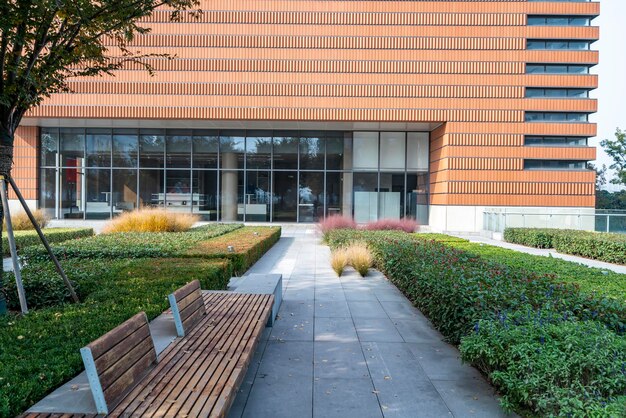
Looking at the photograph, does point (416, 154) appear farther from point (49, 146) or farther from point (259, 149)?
point (49, 146)

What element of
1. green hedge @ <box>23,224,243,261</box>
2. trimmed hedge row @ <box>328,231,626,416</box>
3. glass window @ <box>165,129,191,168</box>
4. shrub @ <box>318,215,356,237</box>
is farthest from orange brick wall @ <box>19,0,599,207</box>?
trimmed hedge row @ <box>328,231,626,416</box>

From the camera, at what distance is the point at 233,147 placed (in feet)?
88.9

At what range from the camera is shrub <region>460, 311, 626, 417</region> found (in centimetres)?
309

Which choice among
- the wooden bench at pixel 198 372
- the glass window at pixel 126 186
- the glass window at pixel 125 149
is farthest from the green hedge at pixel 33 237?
the glass window at pixel 125 149

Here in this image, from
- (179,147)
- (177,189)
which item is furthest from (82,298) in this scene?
(179,147)

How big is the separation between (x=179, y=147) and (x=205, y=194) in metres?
3.37

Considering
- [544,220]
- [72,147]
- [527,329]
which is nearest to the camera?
[527,329]

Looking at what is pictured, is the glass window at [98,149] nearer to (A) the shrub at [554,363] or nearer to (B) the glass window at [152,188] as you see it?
(B) the glass window at [152,188]

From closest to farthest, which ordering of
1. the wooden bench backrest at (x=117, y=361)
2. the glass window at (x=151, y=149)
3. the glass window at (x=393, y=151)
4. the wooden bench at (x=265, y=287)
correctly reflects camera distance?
the wooden bench backrest at (x=117, y=361) → the wooden bench at (x=265, y=287) → the glass window at (x=151, y=149) → the glass window at (x=393, y=151)

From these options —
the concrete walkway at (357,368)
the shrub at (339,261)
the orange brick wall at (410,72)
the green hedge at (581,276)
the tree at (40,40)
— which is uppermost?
the orange brick wall at (410,72)

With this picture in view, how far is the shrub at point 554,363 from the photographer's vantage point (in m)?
3.09

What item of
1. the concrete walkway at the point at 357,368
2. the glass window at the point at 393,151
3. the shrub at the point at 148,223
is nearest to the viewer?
the concrete walkway at the point at 357,368

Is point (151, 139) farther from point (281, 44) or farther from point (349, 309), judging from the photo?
point (349, 309)

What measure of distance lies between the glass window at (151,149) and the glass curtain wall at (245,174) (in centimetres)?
6
